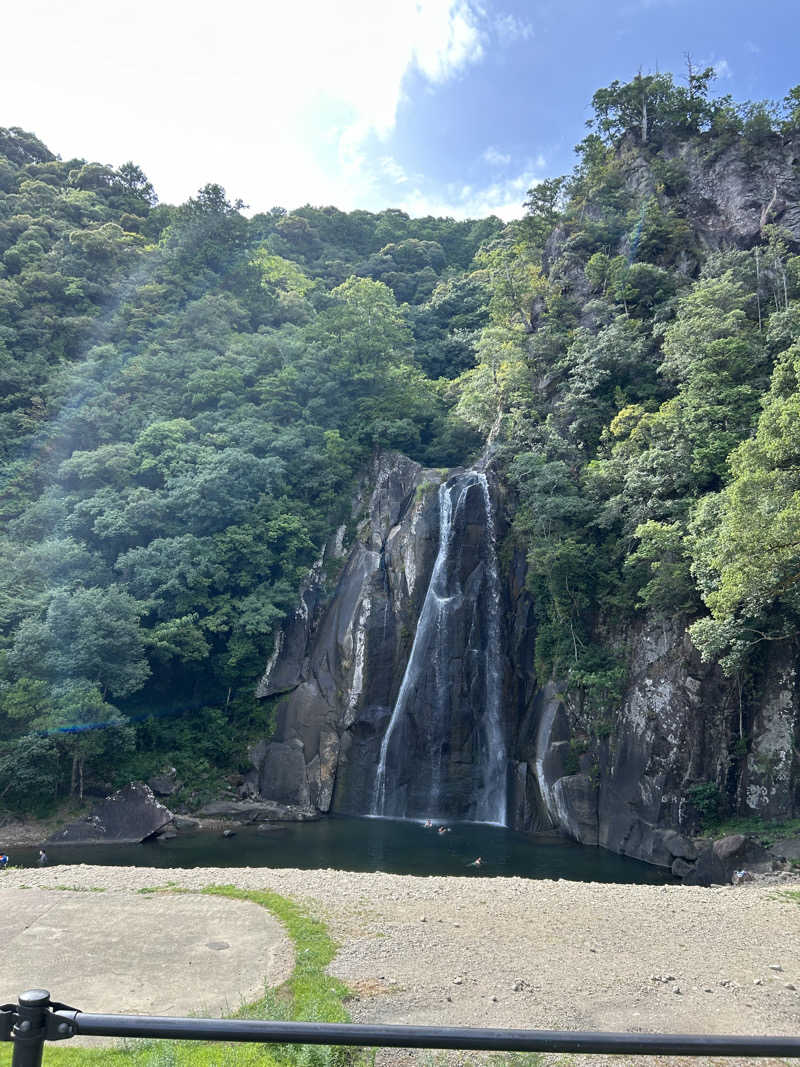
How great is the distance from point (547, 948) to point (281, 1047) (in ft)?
16.1

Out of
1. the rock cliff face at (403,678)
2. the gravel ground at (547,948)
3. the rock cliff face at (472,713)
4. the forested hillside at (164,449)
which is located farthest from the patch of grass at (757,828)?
the forested hillside at (164,449)

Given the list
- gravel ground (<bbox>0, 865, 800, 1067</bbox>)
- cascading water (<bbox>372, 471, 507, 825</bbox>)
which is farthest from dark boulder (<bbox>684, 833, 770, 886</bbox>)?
cascading water (<bbox>372, 471, 507, 825</bbox>)

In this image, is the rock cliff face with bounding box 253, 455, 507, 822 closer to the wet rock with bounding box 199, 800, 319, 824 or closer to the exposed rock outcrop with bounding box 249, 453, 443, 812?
→ the exposed rock outcrop with bounding box 249, 453, 443, 812

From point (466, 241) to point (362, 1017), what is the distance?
209 ft

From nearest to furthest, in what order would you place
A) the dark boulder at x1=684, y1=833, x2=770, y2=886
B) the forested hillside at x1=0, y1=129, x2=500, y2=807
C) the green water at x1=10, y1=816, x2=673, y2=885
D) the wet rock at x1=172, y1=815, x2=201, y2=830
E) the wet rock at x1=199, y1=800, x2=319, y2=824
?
the dark boulder at x1=684, y1=833, x2=770, y2=886 → the green water at x1=10, y1=816, x2=673, y2=885 → the wet rock at x1=172, y1=815, x2=201, y2=830 → the forested hillside at x1=0, y1=129, x2=500, y2=807 → the wet rock at x1=199, y1=800, x2=319, y2=824

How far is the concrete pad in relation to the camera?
841 centimetres

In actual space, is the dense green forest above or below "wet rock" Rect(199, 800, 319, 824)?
above

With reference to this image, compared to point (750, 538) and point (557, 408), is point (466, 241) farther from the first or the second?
point (750, 538)

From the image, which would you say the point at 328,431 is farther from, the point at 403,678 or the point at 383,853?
the point at 383,853

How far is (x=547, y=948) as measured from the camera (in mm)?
10297

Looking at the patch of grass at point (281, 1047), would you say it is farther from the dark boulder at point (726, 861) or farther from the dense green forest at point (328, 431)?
the dense green forest at point (328, 431)

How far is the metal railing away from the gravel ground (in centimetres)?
618

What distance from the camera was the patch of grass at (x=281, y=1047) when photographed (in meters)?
6.26

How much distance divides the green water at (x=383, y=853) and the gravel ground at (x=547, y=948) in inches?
115
